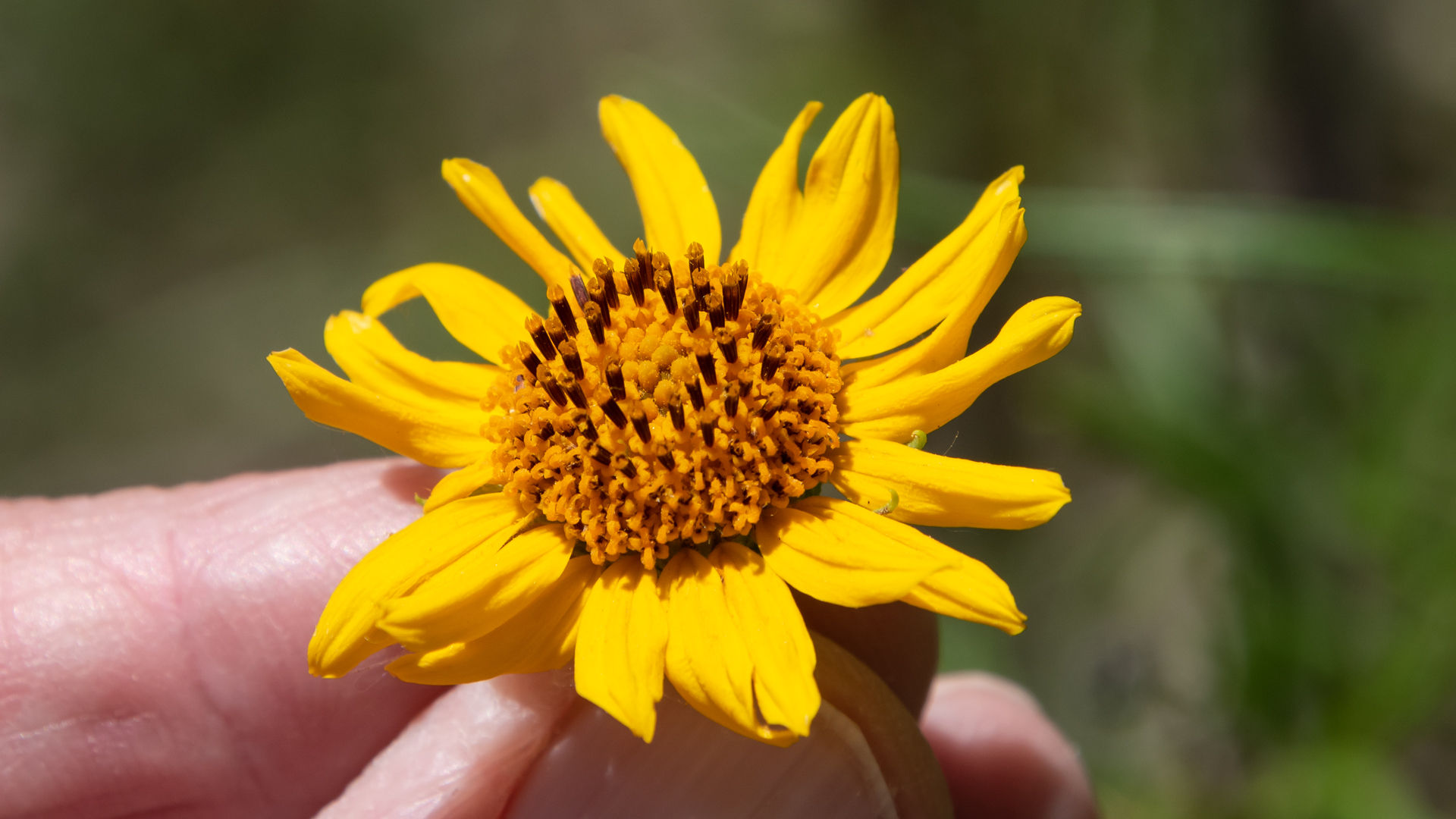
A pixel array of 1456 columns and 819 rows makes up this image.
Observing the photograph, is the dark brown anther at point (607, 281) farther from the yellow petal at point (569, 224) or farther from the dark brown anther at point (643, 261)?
the yellow petal at point (569, 224)

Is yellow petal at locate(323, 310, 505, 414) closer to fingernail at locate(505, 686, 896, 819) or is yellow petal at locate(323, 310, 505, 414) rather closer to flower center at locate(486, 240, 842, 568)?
flower center at locate(486, 240, 842, 568)

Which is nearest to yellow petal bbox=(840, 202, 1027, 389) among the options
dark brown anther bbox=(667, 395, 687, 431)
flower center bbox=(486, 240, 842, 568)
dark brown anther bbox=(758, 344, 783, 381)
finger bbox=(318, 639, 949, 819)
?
flower center bbox=(486, 240, 842, 568)

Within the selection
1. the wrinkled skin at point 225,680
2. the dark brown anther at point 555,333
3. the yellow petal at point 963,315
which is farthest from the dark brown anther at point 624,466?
the wrinkled skin at point 225,680

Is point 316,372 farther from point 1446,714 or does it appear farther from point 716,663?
point 1446,714

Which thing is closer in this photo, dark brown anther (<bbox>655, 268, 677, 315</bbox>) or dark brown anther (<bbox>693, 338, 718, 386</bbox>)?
dark brown anther (<bbox>693, 338, 718, 386</bbox>)

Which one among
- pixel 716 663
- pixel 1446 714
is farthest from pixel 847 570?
pixel 1446 714
